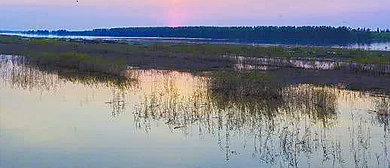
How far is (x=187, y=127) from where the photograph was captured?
12.4 meters

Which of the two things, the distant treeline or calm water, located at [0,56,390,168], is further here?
the distant treeline

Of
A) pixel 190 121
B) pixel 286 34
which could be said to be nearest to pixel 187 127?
pixel 190 121

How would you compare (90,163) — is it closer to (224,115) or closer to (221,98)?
(224,115)

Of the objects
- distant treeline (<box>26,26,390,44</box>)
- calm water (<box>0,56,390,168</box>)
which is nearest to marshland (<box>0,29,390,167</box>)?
calm water (<box>0,56,390,168</box>)

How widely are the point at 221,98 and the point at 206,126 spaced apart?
15.2ft

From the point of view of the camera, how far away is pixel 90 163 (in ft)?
30.4

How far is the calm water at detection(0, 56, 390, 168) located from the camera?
31.9ft

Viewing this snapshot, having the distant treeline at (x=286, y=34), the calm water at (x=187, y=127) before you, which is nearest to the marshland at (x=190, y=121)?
the calm water at (x=187, y=127)

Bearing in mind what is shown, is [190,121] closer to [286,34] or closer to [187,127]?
[187,127]

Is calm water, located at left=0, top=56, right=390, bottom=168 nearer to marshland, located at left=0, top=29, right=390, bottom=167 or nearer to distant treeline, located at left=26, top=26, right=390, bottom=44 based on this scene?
marshland, located at left=0, top=29, right=390, bottom=167

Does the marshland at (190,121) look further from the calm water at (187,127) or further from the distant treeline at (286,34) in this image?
the distant treeline at (286,34)

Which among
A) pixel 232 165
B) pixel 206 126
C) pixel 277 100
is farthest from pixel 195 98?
pixel 232 165

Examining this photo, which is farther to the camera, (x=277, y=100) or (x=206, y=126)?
(x=277, y=100)

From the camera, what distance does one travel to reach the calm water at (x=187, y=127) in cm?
973
